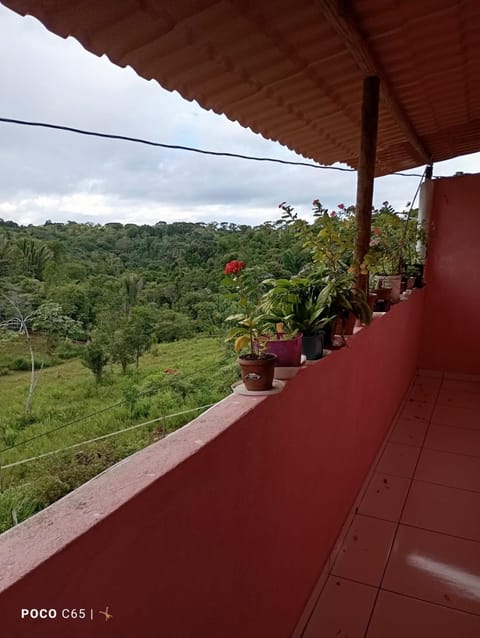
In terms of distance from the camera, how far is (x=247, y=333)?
1190 millimetres

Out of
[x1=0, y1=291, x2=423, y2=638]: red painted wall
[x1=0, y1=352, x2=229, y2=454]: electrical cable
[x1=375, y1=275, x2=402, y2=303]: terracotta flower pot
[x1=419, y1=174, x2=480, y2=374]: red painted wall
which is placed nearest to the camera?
[x1=0, y1=291, x2=423, y2=638]: red painted wall

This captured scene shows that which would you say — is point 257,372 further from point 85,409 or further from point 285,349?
point 85,409

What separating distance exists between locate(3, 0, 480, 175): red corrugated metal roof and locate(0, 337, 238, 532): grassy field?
2.82ft

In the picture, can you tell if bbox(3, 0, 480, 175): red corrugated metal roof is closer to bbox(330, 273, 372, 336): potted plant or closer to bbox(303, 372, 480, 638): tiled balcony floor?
bbox(330, 273, 372, 336): potted plant

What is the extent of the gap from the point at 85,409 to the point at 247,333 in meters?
0.85

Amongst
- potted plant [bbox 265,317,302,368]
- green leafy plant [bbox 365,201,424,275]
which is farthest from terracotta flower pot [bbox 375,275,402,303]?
potted plant [bbox 265,317,302,368]

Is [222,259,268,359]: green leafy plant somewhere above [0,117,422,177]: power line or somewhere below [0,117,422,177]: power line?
below

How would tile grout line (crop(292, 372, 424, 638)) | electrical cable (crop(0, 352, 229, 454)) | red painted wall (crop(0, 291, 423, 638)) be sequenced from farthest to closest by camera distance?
tile grout line (crop(292, 372, 424, 638)) → electrical cable (crop(0, 352, 229, 454)) → red painted wall (crop(0, 291, 423, 638))

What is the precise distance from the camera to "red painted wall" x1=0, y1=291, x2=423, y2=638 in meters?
0.56

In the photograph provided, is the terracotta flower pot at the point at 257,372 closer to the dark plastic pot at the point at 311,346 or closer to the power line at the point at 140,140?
the dark plastic pot at the point at 311,346

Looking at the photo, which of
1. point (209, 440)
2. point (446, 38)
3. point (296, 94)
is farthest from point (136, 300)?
point (446, 38)

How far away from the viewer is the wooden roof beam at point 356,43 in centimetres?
131

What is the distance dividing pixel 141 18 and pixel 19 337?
0.88m

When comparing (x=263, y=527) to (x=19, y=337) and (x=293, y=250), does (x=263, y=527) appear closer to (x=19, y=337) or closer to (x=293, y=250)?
(x=19, y=337)
